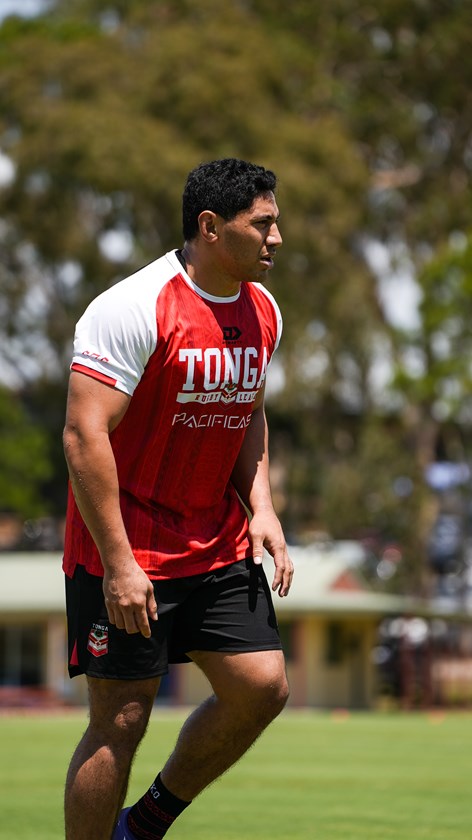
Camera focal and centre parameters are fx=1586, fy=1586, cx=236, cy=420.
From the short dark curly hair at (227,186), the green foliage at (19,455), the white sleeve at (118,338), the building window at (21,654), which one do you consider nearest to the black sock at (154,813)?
the white sleeve at (118,338)

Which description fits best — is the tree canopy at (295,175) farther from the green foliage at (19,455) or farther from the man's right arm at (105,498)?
the man's right arm at (105,498)

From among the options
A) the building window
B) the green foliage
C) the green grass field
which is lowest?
the green grass field

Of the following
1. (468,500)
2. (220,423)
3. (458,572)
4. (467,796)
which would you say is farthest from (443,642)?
(220,423)

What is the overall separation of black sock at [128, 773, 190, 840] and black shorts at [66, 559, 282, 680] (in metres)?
0.47

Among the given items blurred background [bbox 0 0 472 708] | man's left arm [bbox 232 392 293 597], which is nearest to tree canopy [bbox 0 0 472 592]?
blurred background [bbox 0 0 472 708]

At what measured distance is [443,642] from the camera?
54531 millimetres

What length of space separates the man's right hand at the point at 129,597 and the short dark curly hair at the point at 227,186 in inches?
48.3

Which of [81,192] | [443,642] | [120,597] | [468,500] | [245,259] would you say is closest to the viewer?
[120,597]

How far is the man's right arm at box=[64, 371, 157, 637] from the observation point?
5.00 m

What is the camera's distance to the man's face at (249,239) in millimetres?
5297

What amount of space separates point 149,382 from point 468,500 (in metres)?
43.3

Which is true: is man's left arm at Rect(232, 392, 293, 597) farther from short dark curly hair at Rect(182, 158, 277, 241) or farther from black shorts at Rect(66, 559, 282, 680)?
short dark curly hair at Rect(182, 158, 277, 241)

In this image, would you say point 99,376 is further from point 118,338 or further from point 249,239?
point 249,239

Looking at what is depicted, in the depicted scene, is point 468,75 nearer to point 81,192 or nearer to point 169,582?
point 81,192
